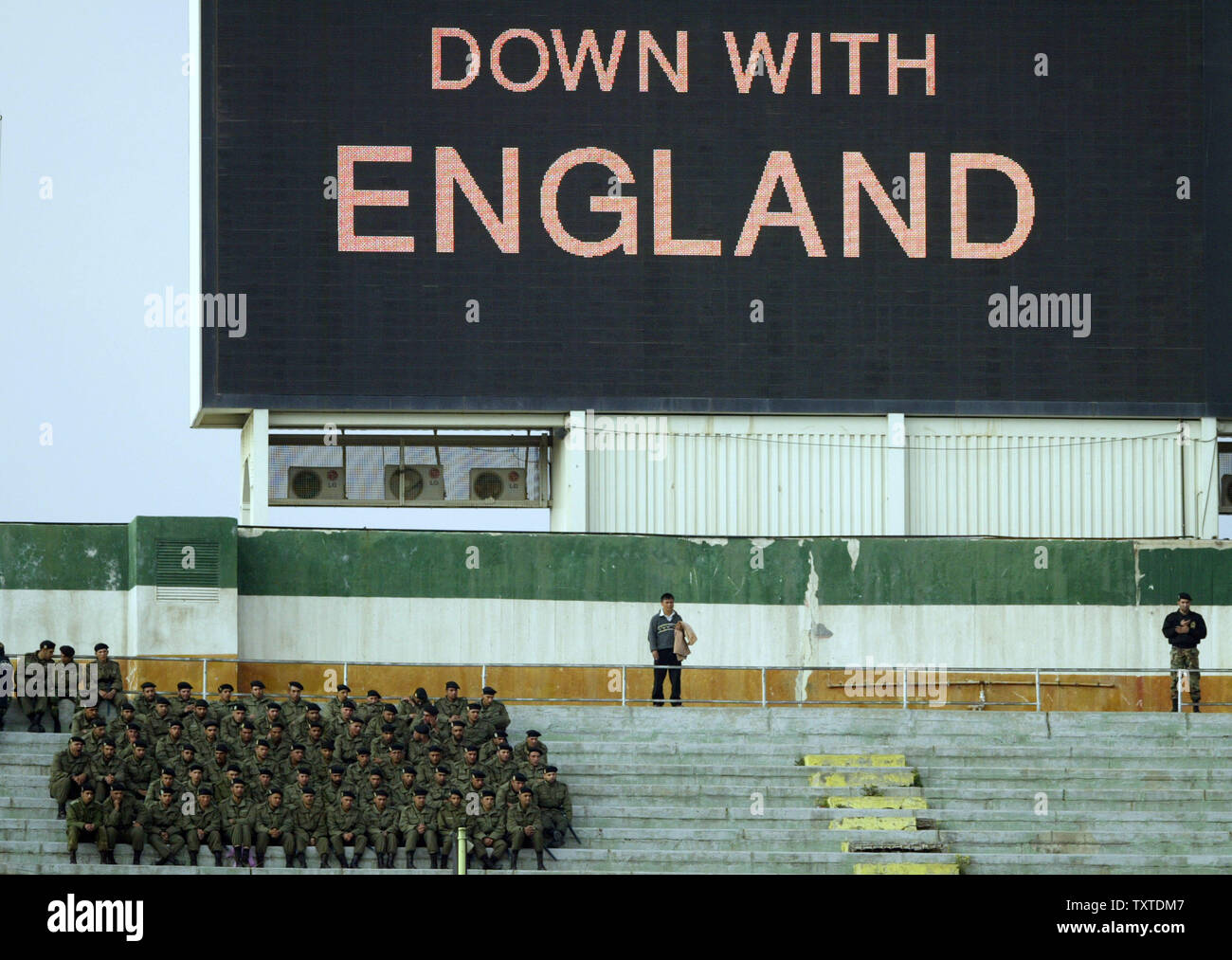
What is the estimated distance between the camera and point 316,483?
3391 cm

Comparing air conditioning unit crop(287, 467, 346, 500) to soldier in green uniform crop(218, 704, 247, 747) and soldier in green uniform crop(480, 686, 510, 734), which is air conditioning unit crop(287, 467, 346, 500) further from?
soldier in green uniform crop(218, 704, 247, 747)

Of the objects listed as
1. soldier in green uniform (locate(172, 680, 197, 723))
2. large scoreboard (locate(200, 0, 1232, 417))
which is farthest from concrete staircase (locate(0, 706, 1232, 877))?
large scoreboard (locate(200, 0, 1232, 417))

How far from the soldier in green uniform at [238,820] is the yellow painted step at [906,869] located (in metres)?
5.89

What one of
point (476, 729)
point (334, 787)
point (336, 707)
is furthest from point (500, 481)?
point (334, 787)

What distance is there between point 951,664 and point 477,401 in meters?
6.60

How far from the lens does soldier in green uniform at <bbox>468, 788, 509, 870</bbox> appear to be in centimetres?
2550

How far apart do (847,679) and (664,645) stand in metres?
2.56

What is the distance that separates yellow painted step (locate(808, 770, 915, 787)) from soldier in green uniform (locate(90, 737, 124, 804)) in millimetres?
7146

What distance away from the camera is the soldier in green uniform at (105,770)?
2548 centimetres

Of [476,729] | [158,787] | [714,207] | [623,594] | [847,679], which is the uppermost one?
[714,207]

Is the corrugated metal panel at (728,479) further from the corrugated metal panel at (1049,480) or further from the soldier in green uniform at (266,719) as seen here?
the soldier in green uniform at (266,719)

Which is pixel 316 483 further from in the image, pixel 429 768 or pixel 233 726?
pixel 429 768

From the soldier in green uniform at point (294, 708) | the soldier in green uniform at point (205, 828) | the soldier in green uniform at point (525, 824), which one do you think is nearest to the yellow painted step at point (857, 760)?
the soldier in green uniform at point (525, 824)
